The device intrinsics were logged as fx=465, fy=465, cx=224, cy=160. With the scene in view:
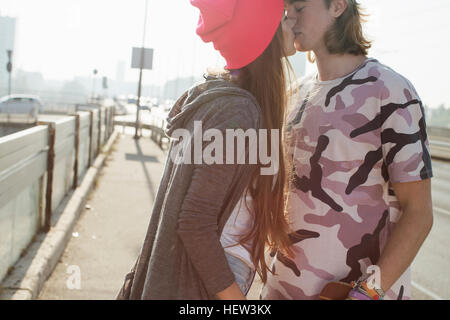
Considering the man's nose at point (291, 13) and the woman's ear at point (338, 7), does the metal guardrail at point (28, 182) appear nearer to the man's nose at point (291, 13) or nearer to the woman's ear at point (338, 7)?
the man's nose at point (291, 13)

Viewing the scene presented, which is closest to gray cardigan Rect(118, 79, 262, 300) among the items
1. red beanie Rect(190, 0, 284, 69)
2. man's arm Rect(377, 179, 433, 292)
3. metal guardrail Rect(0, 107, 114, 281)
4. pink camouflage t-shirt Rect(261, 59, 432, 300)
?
red beanie Rect(190, 0, 284, 69)

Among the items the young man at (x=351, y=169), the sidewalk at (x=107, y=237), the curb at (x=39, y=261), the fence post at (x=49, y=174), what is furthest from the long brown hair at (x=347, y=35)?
the fence post at (x=49, y=174)

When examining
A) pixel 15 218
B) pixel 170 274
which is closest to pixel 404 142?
pixel 170 274

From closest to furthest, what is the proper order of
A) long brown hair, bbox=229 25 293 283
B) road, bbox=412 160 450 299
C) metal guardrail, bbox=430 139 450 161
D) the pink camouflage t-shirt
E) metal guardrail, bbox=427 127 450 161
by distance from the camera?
long brown hair, bbox=229 25 293 283 < the pink camouflage t-shirt < road, bbox=412 160 450 299 < metal guardrail, bbox=430 139 450 161 < metal guardrail, bbox=427 127 450 161

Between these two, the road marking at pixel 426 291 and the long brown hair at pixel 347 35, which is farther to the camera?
the road marking at pixel 426 291

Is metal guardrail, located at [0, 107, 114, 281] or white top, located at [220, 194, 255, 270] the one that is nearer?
white top, located at [220, 194, 255, 270]

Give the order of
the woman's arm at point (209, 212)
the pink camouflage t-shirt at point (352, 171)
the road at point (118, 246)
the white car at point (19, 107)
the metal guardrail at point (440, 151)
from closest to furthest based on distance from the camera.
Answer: the woman's arm at point (209, 212)
the pink camouflage t-shirt at point (352, 171)
the road at point (118, 246)
the metal guardrail at point (440, 151)
the white car at point (19, 107)

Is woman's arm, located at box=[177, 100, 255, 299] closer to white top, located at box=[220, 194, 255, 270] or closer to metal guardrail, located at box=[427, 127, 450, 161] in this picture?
white top, located at box=[220, 194, 255, 270]

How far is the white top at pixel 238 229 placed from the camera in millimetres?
1430

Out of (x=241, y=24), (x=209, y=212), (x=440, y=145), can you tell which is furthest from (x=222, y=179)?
(x=440, y=145)

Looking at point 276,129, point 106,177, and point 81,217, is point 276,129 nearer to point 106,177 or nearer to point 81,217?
point 81,217

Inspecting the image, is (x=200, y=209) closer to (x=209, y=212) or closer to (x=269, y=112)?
(x=209, y=212)

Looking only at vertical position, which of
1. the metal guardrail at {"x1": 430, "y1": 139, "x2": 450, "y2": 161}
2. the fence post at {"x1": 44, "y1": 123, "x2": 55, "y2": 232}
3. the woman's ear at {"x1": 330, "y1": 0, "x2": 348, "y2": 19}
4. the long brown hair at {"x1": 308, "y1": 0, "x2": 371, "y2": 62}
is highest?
the woman's ear at {"x1": 330, "y1": 0, "x2": 348, "y2": 19}

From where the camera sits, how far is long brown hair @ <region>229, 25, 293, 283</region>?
53.7 inches
